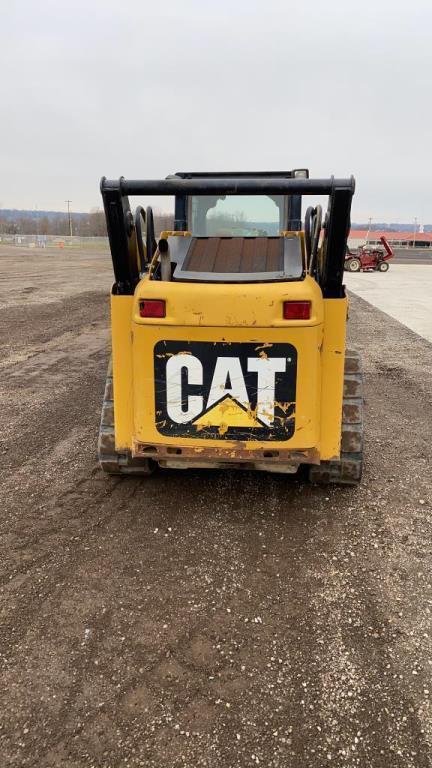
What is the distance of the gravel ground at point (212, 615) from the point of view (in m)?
2.09

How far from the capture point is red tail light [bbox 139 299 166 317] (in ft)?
10.5

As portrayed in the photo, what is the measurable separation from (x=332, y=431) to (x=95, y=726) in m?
2.19

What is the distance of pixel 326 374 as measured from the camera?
347 cm

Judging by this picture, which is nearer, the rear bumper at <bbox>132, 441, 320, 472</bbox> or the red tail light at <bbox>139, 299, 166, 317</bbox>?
the red tail light at <bbox>139, 299, 166, 317</bbox>

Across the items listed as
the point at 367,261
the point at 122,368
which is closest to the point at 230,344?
the point at 122,368

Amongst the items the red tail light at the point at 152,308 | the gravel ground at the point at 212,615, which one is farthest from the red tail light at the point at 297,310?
the gravel ground at the point at 212,615

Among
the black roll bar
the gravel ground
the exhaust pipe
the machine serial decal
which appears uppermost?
the black roll bar

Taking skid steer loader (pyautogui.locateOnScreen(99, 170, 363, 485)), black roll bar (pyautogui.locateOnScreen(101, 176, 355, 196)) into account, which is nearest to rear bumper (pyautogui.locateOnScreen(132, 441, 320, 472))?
skid steer loader (pyautogui.locateOnScreen(99, 170, 363, 485))

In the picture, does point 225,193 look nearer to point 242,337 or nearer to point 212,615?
point 242,337

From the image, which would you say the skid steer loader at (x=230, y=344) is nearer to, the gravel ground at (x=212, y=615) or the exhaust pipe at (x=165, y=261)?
the exhaust pipe at (x=165, y=261)

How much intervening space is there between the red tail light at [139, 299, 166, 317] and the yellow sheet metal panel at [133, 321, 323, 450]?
75 mm

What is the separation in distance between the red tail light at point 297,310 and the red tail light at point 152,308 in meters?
0.74

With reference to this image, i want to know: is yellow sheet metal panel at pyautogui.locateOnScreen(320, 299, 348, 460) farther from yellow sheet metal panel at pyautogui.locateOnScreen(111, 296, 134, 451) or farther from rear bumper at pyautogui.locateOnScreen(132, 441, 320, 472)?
yellow sheet metal panel at pyautogui.locateOnScreen(111, 296, 134, 451)

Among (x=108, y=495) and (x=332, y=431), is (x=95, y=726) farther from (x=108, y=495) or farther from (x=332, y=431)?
(x=332, y=431)
